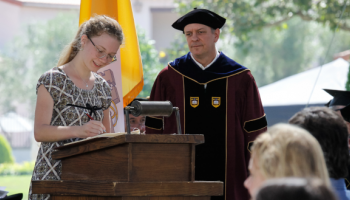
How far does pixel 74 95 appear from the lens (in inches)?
103

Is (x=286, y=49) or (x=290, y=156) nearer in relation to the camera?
(x=290, y=156)

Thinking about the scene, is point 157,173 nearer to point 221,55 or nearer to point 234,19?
point 221,55

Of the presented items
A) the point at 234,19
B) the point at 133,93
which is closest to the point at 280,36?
the point at 234,19

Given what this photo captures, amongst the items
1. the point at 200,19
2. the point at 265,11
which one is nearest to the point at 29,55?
the point at 265,11

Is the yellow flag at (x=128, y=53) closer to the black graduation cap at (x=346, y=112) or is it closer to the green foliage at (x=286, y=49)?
the black graduation cap at (x=346, y=112)

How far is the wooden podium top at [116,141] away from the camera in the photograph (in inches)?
79.0

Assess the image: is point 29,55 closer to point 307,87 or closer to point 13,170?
point 13,170

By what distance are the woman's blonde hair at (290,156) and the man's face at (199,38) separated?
7.71 ft

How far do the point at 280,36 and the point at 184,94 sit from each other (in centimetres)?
3808

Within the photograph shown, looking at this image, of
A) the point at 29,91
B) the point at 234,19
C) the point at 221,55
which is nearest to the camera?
the point at 221,55

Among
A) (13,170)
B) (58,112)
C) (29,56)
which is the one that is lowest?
(13,170)

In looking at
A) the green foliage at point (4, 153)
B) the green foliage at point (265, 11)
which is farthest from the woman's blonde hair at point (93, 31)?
the green foliage at point (4, 153)

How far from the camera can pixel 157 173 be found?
2092mm

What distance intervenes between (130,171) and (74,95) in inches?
30.3
